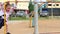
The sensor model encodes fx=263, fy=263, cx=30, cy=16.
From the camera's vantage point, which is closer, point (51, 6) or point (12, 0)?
point (51, 6)

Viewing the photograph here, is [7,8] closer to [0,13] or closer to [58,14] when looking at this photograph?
[0,13]

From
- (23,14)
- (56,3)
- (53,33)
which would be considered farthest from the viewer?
(56,3)

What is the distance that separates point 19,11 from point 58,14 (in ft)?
21.1

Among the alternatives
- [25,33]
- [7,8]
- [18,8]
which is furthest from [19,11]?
[7,8]

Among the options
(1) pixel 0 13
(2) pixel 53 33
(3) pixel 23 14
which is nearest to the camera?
(1) pixel 0 13

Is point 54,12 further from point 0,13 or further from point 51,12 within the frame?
point 0,13

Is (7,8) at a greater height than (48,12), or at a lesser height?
greater

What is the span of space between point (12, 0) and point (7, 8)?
1277 inches

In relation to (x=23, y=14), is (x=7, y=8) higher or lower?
higher

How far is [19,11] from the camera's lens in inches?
1708

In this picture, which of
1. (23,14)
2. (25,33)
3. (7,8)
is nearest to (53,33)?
(25,33)

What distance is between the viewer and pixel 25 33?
16250 millimetres

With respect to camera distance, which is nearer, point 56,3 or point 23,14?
point 23,14

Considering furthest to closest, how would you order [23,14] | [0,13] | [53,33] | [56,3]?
1. [56,3]
2. [23,14]
3. [53,33]
4. [0,13]
